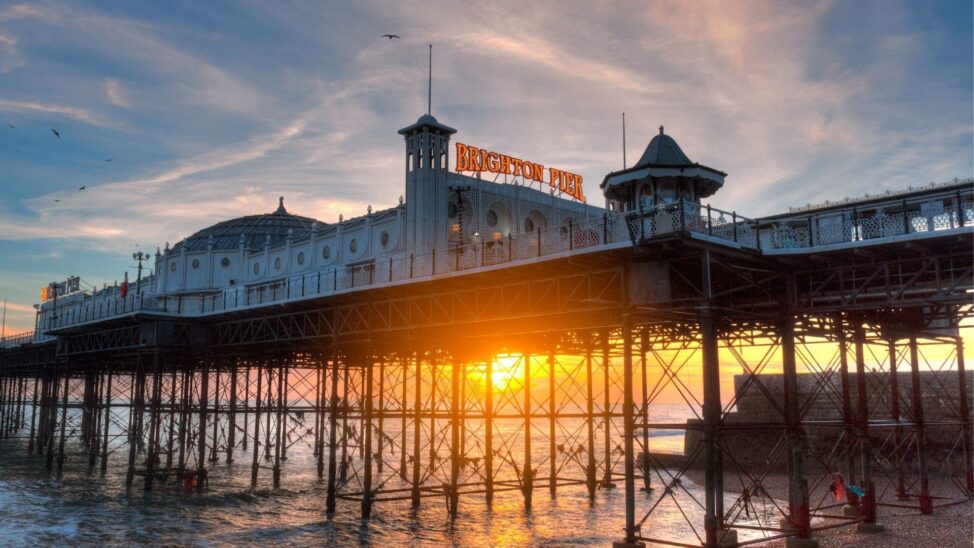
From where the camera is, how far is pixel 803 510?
24391 millimetres

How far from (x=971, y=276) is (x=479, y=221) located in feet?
77.0

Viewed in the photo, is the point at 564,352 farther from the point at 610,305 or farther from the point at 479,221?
the point at 610,305

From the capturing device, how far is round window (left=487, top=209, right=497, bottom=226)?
4344 centimetres

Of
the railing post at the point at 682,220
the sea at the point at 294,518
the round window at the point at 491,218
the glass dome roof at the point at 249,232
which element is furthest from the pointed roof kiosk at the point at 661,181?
the glass dome roof at the point at 249,232

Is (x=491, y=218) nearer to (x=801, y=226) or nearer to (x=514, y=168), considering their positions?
(x=514, y=168)

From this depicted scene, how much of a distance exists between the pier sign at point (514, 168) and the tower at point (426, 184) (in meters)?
1.51

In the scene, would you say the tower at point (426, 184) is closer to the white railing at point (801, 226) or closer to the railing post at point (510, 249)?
the railing post at point (510, 249)

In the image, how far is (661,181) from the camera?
1179 inches

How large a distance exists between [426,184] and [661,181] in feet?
45.9

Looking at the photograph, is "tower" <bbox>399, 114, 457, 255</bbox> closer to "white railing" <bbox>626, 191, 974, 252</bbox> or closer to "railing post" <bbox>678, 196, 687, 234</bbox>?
"white railing" <bbox>626, 191, 974, 252</bbox>

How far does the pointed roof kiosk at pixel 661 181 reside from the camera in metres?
29.7

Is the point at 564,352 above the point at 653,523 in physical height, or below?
above

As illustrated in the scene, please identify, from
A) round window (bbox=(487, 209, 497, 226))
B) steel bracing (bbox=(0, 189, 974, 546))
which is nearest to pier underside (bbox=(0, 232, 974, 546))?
steel bracing (bbox=(0, 189, 974, 546))

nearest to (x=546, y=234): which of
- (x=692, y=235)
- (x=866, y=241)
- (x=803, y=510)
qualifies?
(x=692, y=235)
